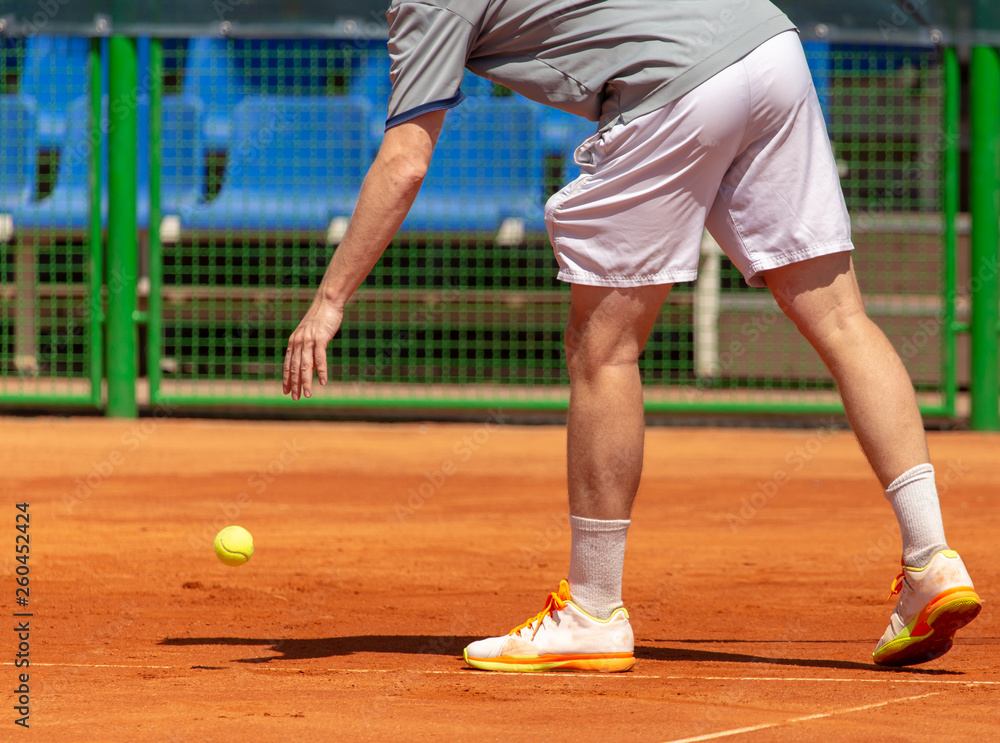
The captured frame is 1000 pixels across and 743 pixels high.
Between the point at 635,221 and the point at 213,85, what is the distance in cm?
675

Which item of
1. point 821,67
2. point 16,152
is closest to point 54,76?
point 16,152

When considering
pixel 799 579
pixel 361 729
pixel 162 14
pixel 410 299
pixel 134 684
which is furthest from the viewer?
pixel 410 299

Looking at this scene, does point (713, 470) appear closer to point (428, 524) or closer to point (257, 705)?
point (428, 524)

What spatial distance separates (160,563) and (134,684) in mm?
1461

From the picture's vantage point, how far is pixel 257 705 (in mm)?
2527

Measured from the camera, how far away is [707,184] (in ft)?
9.30

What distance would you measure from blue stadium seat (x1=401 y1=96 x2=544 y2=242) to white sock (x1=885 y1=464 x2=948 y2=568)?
630 centimetres

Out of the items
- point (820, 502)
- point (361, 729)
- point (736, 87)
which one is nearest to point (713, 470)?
point (820, 502)

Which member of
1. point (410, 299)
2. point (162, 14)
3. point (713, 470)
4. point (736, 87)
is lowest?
point (713, 470)

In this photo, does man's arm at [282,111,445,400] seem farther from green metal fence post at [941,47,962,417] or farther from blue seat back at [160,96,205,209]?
blue seat back at [160,96,205,209]

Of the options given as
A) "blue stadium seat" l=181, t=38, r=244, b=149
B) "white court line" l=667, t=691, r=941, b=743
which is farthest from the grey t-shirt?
"blue stadium seat" l=181, t=38, r=244, b=149

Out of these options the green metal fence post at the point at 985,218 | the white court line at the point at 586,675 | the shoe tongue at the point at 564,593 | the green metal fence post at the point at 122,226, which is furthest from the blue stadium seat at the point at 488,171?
the white court line at the point at 586,675

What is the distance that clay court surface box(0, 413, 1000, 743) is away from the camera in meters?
2.46

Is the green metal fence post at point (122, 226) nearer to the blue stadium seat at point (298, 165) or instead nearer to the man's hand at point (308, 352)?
the blue stadium seat at point (298, 165)
